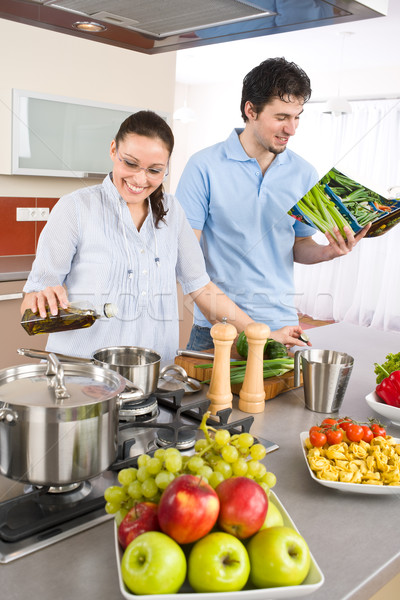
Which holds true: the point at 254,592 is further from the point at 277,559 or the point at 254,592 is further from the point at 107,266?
the point at 107,266

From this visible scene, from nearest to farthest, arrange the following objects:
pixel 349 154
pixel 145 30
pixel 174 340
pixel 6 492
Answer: pixel 6 492 < pixel 145 30 < pixel 174 340 < pixel 349 154

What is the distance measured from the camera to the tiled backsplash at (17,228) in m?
3.43

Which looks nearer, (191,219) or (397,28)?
(191,219)

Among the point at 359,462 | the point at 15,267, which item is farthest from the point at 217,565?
the point at 15,267

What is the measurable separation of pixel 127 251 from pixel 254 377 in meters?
0.57

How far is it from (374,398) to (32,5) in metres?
1.19

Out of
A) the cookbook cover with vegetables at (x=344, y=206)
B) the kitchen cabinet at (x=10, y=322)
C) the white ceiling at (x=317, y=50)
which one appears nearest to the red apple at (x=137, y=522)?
the cookbook cover with vegetables at (x=344, y=206)

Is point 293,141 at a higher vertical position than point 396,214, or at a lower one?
higher

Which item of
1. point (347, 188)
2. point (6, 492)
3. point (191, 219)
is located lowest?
point (6, 492)

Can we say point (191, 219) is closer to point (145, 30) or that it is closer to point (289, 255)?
point (289, 255)

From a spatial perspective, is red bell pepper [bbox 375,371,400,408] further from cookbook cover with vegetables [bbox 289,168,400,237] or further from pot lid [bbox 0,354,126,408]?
pot lid [bbox 0,354,126,408]

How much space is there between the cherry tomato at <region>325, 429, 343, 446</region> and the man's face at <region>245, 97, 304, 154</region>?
120cm

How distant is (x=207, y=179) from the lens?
221 cm

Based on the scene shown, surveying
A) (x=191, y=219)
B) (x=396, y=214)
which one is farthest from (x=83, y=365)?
(x=191, y=219)
